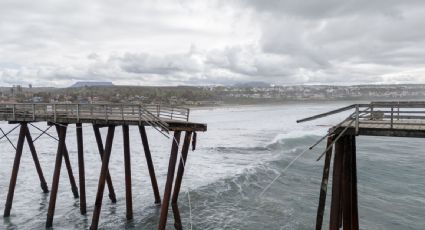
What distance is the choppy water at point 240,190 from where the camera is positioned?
20594 millimetres

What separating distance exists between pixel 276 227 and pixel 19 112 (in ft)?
46.8

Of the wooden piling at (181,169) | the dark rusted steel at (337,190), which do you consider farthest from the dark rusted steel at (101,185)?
the dark rusted steel at (337,190)

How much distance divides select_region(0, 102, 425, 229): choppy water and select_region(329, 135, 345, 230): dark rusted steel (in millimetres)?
8606

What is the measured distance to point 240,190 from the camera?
2686 centimetres

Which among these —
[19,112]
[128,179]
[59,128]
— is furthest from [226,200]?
[19,112]

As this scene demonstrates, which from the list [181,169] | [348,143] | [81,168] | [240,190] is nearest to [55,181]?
[81,168]

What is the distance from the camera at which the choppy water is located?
67.6 feet

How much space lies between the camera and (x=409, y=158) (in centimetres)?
3878

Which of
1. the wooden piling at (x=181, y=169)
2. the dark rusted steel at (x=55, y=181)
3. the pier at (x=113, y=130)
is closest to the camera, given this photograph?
the pier at (x=113, y=130)

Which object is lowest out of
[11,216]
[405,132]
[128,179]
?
[11,216]

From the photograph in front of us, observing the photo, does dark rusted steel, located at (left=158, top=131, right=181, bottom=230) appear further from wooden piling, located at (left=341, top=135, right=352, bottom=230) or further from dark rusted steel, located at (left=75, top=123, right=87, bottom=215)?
wooden piling, located at (left=341, top=135, right=352, bottom=230)

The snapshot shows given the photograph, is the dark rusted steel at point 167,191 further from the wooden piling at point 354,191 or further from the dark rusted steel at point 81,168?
the wooden piling at point 354,191

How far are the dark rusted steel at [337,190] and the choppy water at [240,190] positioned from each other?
28.2 ft

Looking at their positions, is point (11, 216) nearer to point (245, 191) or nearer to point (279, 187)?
point (245, 191)
